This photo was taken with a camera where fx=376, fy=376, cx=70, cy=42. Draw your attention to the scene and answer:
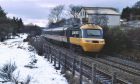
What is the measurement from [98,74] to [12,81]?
12.0 feet

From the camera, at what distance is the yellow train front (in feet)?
100

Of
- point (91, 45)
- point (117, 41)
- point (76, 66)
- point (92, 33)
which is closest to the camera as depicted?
point (76, 66)

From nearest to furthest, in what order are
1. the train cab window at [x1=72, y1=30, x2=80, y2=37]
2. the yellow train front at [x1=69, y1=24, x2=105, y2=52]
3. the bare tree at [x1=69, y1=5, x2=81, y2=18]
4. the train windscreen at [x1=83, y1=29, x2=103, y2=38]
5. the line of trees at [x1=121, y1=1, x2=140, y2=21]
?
the yellow train front at [x1=69, y1=24, x2=105, y2=52] < the train windscreen at [x1=83, y1=29, x2=103, y2=38] < the train cab window at [x1=72, y1=30, x2=80, y2=37] < the line of trees at [x1=121, y1=1, x2=140, y2=21] < the bare tree at [x1=69, y1=5, x2=81, y2=18]

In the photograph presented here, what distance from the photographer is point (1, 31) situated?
90438 millimetres

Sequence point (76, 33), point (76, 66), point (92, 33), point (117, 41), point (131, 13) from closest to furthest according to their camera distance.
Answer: point (76, 66), point (92, 33), point (76, 33), point (117, 41), point (131, 13)

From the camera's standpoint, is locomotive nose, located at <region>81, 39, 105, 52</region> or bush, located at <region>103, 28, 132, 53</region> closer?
locomotive nose, located at <region>81, 39, 105, 52</region>

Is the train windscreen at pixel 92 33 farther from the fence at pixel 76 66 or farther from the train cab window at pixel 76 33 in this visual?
the fence at pixel 76 66

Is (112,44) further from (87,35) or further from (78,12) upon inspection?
(78,12)

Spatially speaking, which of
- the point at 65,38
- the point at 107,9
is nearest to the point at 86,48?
the point at 65,38

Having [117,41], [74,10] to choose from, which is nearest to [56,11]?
[74,10]

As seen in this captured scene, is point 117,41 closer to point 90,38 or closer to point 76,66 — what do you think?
point 90,38

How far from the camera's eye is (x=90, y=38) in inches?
1225

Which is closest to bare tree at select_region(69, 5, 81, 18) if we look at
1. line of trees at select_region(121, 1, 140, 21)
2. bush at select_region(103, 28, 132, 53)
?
line of trees at select_region(121, 1, 140, 21)

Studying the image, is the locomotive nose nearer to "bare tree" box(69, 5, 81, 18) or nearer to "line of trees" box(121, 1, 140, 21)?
"line of trees" box(121, 1, 140, 21)
